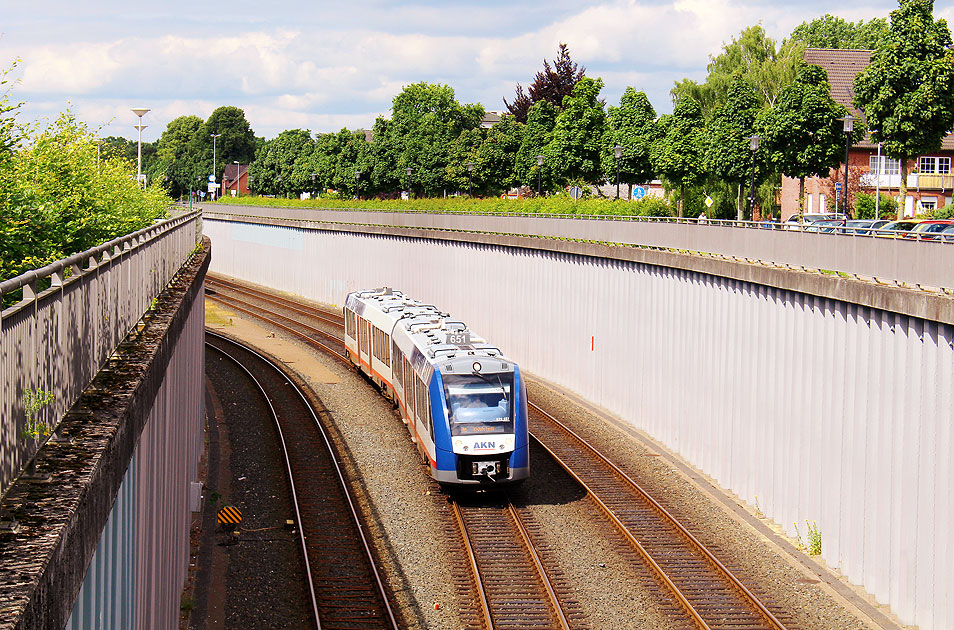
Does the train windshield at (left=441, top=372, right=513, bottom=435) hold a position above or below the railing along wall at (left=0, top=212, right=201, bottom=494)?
below

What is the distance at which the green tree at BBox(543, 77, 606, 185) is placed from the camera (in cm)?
5847

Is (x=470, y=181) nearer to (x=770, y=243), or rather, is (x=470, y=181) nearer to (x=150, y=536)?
(x=770, y=243)

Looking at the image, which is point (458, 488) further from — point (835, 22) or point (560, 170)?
point (835, 22)

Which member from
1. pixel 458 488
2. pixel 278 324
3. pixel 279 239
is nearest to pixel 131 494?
pixel 458 488

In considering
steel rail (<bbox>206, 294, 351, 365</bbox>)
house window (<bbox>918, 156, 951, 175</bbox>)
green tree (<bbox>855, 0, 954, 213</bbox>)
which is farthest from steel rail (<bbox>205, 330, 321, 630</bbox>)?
house window (<bbox>918, 156, 951, 175</bbox>)

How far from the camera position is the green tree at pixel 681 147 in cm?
5131

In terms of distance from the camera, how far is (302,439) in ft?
90.5

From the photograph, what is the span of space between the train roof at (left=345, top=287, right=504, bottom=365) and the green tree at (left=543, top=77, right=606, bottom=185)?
2467 cm

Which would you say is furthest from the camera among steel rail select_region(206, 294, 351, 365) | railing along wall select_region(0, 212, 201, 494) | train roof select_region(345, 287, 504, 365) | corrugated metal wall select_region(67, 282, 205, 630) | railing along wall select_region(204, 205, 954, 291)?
steel rail select_region(206, 294, 351, 365)

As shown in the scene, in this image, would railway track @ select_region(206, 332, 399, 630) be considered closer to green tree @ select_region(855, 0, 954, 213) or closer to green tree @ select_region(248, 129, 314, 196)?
green tree @ select_region(855, 0, 954, 213)

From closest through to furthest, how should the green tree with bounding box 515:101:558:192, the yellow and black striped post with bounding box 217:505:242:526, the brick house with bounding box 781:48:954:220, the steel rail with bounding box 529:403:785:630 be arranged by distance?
1. the steel rail with bounding box 529:403:785:630
2. the yellow and black striped post with bounding box 217:505:242:526
3. the green tree with bounding box 515:101:558:192
4. the brick house with bounding box 781:48:954:220

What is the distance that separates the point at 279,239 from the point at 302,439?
4842 centimetres

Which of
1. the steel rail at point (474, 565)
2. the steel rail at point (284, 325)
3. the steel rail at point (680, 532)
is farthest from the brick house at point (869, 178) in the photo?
the steel rail at point (474, 565)

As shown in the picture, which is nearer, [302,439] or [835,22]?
[302,439]
